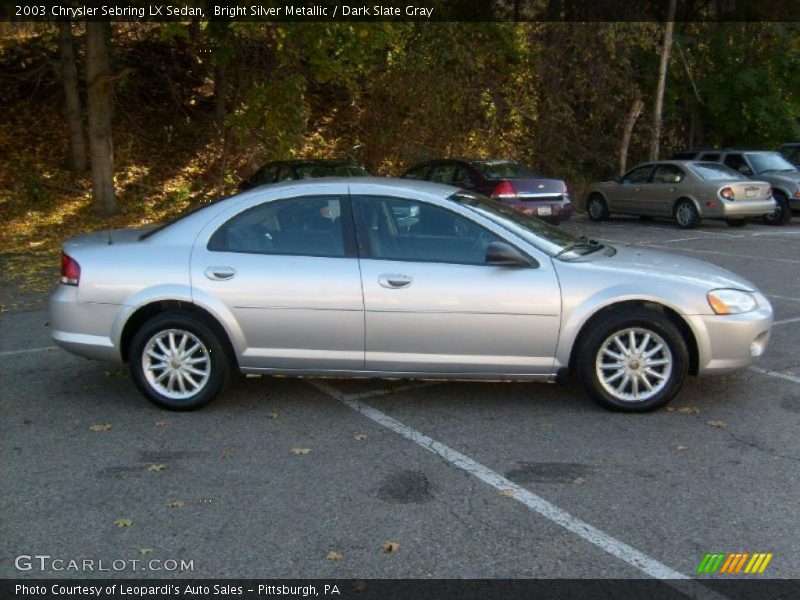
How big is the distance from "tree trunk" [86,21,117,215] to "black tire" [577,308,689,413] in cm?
1330

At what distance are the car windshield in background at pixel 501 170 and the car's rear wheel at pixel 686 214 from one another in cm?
379

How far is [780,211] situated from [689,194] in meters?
2.45

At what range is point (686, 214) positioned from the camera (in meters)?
17.6

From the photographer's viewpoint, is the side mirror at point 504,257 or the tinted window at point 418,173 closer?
the side mirror at point 504,257

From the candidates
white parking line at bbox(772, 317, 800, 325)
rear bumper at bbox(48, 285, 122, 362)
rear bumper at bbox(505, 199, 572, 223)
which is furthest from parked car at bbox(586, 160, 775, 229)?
rear bumper at bbox(48, 285, 122, 362)

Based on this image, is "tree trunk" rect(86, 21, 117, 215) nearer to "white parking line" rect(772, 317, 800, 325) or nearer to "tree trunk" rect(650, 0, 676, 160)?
"white parking line" rect(772, 317, 800, 325)

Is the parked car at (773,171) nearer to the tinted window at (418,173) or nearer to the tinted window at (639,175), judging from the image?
the tinted window at (639,175)

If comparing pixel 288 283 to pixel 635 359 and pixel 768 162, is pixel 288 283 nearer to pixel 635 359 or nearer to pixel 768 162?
pixel 635 359

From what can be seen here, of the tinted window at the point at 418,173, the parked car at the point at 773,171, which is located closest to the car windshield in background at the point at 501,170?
the tinted window at the point at 418,173

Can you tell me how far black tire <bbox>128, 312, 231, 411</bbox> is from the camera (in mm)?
5625

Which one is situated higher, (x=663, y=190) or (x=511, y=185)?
(x=511, y=185)

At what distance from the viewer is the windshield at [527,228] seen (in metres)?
5.75

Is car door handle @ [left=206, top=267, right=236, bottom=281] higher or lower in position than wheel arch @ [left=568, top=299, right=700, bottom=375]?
higher

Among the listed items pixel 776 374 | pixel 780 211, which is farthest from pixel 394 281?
pixel 780 211
